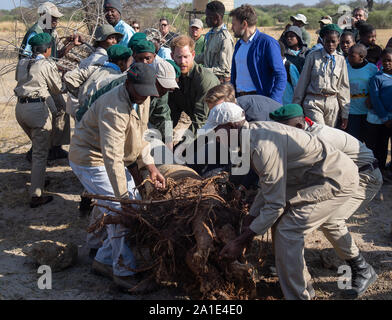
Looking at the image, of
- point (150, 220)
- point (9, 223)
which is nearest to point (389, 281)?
point (150, 220)

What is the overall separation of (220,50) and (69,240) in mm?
3939

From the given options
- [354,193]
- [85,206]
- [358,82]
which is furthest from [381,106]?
[85,206]

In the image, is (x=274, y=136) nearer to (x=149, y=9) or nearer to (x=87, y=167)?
(x=87, y=167)

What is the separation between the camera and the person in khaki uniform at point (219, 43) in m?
7.46

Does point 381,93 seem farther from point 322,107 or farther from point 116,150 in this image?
point 116,150

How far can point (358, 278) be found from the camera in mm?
4102

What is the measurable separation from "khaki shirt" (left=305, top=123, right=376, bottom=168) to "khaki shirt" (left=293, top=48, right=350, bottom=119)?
2.02 m

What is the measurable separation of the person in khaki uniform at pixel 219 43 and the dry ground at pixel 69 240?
9.58 feet

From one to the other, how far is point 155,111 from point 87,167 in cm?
152

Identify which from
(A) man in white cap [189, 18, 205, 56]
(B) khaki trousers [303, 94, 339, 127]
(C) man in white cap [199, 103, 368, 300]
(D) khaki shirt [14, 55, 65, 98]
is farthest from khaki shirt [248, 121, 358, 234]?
(A) man in white cap [189, 18, 205, 56]

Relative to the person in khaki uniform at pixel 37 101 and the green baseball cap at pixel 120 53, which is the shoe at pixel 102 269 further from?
the green baseball cap at pixel 120 53

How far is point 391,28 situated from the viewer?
2759 cm

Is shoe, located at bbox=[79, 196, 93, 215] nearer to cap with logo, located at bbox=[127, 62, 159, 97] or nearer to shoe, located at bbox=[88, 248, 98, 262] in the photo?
shoe, located at bbox=[88, 248, 98, 262]

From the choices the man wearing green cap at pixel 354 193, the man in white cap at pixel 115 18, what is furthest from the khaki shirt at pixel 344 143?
the man in white cap at pixel 115 18
